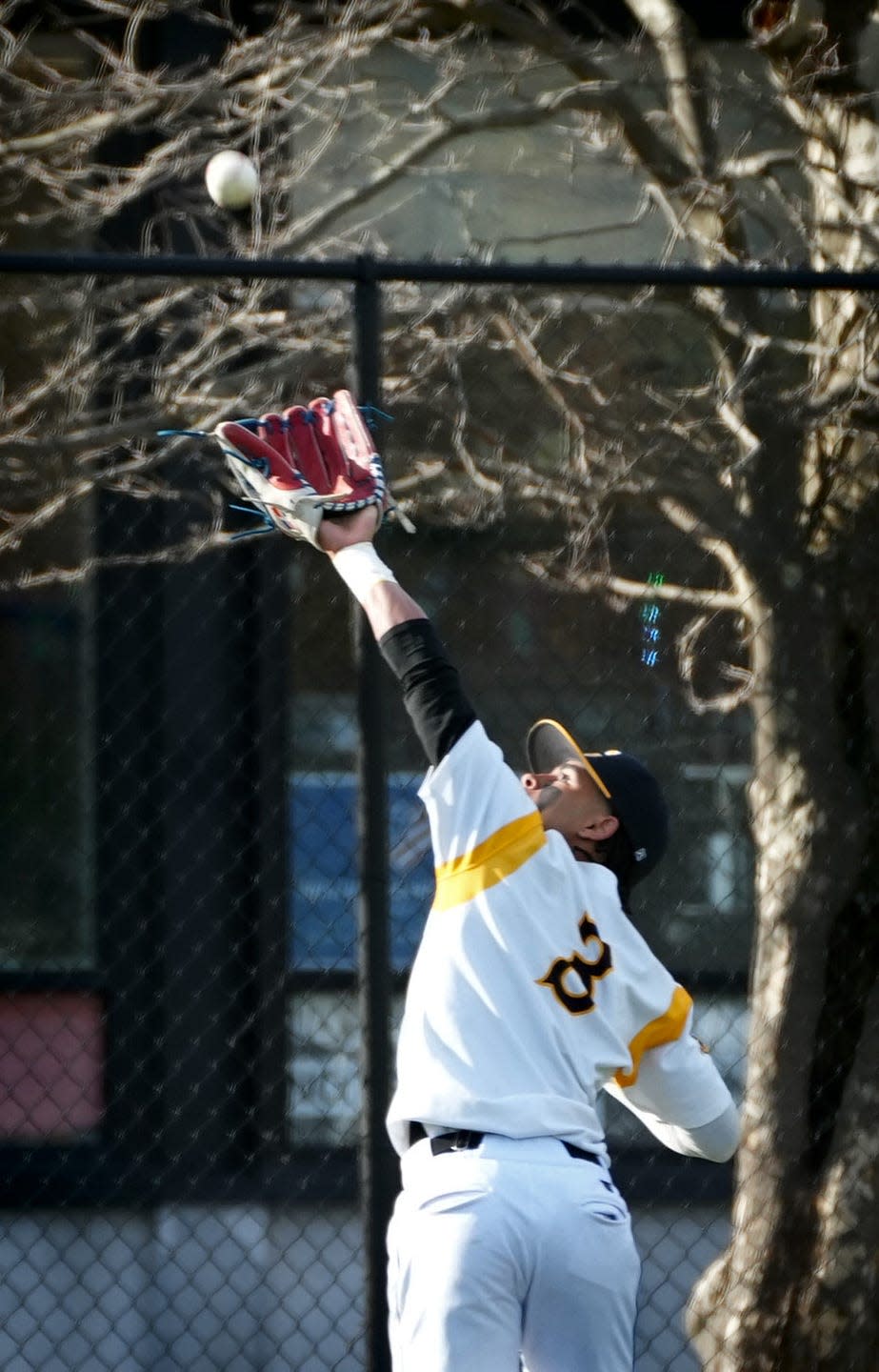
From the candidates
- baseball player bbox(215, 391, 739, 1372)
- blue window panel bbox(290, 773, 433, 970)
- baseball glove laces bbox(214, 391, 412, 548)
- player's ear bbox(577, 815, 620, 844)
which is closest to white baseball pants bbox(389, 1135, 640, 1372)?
baseball player bbox(215, 391, 739, 1372)

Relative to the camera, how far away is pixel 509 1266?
102 inches

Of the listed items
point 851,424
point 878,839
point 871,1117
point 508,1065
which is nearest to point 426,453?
point 851,424

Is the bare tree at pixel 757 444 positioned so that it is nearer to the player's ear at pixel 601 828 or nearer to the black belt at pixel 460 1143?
the player's ear at pixel 601 828

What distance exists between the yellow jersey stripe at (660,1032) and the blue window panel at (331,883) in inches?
123

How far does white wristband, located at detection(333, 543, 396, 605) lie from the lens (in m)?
2.90

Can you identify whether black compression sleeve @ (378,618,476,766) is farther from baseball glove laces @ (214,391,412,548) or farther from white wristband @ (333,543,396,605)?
baseball glove laces @ (214,391,412,548)

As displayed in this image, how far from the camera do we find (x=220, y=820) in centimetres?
615

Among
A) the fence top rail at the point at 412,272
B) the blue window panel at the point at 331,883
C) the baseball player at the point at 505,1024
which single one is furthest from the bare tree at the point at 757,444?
the baseball player at the point at 505,1024

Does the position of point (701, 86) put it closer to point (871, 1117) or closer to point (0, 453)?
point (0, 453)

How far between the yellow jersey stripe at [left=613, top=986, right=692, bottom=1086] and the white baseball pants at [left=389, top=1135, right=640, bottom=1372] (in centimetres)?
31

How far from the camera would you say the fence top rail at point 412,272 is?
3340 mm

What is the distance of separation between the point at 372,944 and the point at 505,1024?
0.68 m

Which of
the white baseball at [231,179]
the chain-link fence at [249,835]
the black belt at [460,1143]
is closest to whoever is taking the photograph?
the black belt at [460,1143]

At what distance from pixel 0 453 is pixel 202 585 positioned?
3.85 ft
